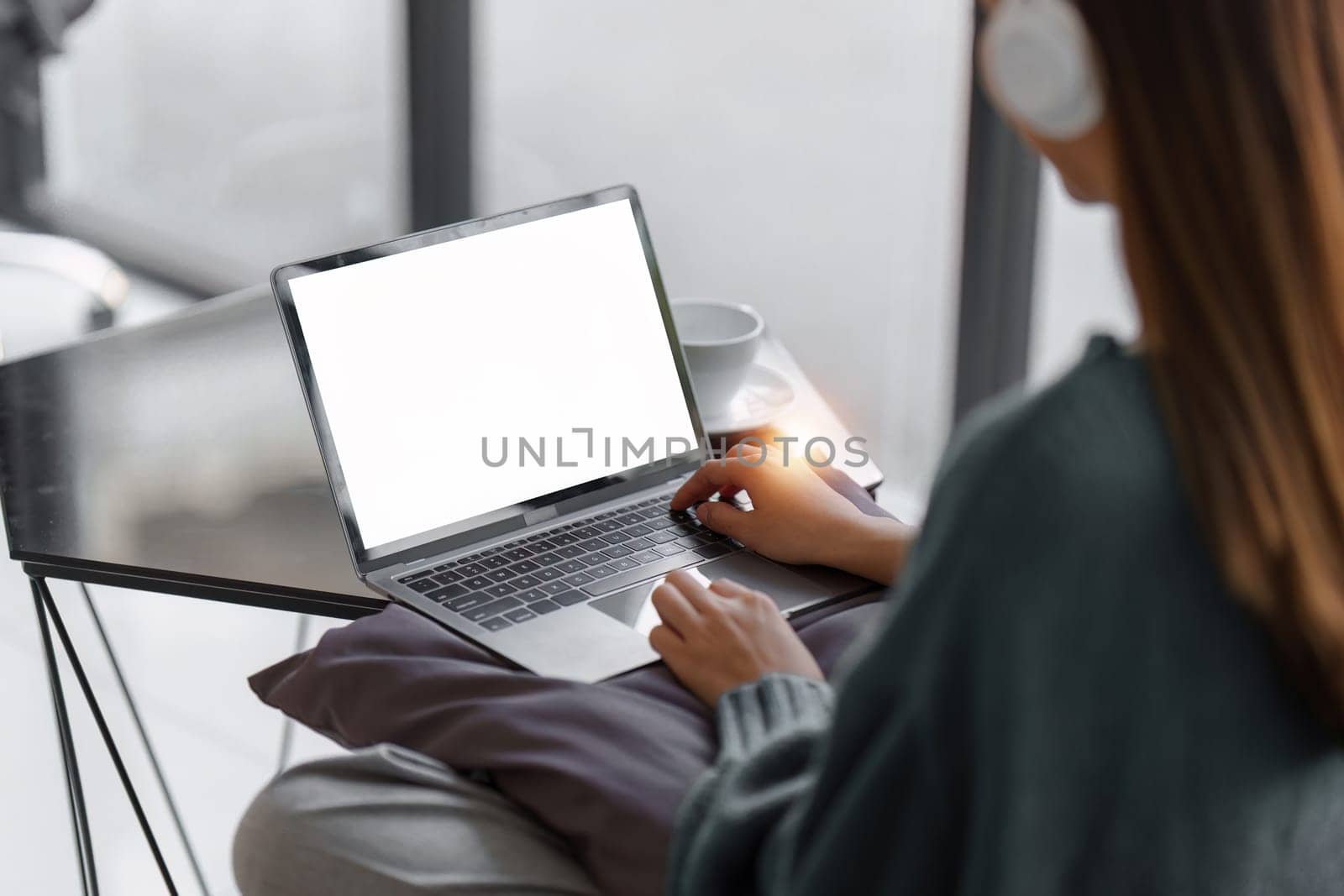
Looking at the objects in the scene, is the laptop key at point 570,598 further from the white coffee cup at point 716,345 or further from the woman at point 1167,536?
the woman at point 1167,536

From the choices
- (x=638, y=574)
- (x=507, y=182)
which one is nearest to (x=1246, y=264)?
(x=638, y=574)

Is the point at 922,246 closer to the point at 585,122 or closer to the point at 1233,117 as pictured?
the point at 585,122

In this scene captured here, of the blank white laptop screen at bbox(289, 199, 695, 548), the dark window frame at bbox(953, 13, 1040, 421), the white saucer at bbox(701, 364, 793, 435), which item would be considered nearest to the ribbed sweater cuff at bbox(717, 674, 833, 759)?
the blank white laptop screen at bbox(289, 199, 695, 548)

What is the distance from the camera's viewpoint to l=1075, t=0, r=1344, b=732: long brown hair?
56 centimetres

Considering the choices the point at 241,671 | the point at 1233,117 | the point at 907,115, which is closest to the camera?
the point at 1233,117

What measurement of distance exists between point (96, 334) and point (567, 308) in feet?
1.73

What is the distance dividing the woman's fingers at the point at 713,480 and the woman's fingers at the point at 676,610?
16 centimetres

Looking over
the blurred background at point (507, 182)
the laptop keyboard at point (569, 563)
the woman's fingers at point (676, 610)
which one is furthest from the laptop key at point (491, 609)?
the blurred background at point (507, 182)

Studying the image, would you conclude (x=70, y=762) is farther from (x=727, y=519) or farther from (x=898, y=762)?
(x=898, y=762)

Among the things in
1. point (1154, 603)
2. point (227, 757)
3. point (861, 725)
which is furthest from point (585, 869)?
point (227, 757)

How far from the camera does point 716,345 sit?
4.24ft

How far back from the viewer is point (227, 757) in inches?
70.4

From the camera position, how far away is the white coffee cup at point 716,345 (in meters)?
1.30

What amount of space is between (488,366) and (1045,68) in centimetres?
60
